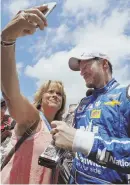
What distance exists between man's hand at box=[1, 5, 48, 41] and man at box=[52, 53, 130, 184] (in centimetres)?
46

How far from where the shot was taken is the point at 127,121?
1836mm

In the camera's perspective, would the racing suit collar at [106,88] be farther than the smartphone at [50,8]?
Yes

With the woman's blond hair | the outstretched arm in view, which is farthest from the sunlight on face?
the outstretched arm

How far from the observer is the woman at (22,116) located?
4.01 feet

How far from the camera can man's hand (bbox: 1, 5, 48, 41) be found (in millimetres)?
1198

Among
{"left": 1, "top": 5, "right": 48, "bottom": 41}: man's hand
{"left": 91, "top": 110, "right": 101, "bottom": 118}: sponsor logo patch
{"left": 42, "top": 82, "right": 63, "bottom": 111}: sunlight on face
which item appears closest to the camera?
{"left": 1, "top": 5, "right": 48, "bottom": 41}: man's hand

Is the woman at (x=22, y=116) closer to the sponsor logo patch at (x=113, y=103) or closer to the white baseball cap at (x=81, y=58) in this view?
the sponsor logo patch at (x=113, y=103)

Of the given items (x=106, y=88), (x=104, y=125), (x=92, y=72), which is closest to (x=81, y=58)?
(x=92, y=72)

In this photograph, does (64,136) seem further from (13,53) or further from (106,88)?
(106,88)

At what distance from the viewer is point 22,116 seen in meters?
1.69

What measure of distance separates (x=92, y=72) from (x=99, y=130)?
0.63 metres

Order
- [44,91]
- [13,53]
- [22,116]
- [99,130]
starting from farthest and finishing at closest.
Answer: [44,91] → [99,130] → [22,116] → [13,53]

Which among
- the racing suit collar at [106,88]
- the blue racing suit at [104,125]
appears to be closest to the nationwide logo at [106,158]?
the blue racing suit at [104,125]

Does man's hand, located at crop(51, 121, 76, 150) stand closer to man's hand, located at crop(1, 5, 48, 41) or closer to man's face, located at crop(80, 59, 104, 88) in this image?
man's hand, located at crop(1, 5, 48, 41)
